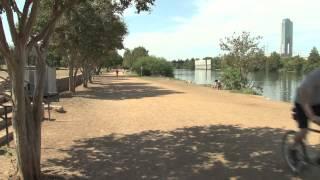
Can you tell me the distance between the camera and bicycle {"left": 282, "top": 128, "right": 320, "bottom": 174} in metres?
7.15

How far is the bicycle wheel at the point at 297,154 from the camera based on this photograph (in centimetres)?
730

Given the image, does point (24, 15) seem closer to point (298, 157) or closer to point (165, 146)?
point (165, 146)

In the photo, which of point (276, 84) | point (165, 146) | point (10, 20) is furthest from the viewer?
point (276, 84)

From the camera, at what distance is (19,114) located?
7.39 m

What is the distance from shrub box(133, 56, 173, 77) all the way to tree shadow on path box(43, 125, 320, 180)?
85.0 meters

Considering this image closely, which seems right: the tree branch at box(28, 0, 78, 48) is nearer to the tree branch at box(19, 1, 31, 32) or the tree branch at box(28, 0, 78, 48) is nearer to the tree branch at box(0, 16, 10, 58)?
the tree branch at box(19, 1, 31, 32)

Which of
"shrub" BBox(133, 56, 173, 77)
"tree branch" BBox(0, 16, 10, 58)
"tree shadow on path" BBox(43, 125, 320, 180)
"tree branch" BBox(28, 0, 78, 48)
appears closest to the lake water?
"tree shadow on path" BBox(43, 125, 320, 180)

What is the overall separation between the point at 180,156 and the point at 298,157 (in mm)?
2567

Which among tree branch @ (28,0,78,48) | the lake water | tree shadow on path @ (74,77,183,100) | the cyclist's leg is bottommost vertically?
the lake water

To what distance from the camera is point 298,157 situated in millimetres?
7430

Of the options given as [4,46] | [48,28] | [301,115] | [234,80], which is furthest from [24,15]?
[234,80]

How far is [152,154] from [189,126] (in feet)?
13.8

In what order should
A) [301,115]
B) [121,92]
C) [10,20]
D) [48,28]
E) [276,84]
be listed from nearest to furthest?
1. [301,115]
2. [10,20]
3. [48,28]
4. [121,92]
5. [276,84]

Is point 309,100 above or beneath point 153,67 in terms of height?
above
